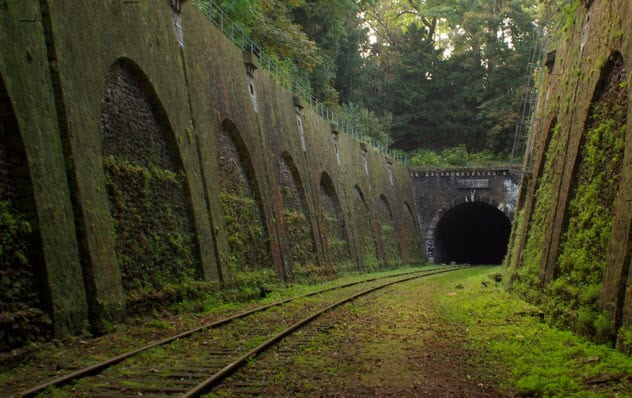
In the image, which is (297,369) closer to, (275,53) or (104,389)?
(104,389)

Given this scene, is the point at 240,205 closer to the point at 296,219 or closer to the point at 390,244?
the point at 296,219

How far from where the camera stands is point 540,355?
7648mm

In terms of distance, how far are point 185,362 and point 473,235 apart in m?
42.3

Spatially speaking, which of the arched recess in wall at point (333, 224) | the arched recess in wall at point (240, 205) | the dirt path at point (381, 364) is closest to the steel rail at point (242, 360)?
the dirt path at point (381, 364)

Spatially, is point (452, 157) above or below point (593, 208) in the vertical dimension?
above

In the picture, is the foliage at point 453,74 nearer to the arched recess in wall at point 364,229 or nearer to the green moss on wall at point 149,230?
the arched recess in wall at point 364,229

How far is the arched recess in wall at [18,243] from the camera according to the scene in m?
7.49

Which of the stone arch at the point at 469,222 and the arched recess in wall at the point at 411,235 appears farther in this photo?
the stone arch at the point at 469,222

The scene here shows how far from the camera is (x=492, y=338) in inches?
356

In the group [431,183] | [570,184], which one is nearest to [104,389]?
[570,184]

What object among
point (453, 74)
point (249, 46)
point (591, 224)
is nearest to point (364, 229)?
point (249, 46)

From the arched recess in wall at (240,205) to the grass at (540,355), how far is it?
5.73 metres

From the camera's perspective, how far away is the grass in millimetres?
6041

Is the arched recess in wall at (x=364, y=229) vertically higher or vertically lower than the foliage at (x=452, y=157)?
lower
